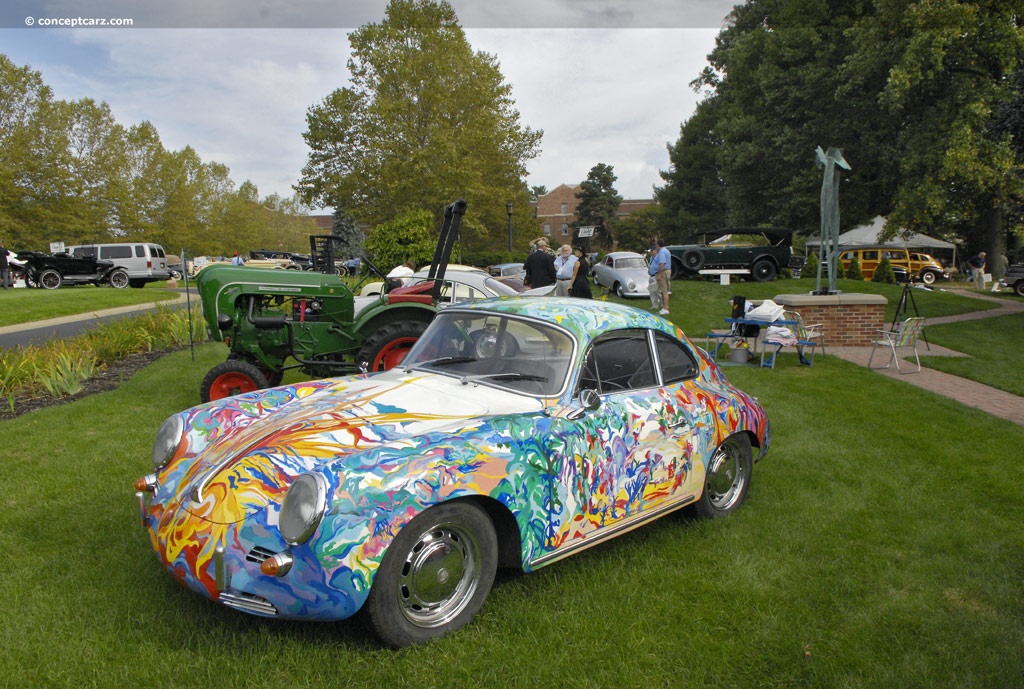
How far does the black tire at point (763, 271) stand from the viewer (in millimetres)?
22281

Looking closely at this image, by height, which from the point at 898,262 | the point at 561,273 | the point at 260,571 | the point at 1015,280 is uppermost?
the point at 898,262

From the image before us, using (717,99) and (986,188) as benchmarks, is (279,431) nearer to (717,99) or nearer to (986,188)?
(986,188)

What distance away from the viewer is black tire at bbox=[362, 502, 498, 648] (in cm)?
282

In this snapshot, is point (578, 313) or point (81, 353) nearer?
point (578, 313)

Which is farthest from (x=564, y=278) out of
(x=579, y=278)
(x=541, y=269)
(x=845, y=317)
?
(x=845, y=317)

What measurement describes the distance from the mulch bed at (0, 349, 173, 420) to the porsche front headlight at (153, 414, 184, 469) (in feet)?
16.1

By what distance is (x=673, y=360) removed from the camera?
14.7 ft

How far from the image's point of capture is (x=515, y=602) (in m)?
3.41

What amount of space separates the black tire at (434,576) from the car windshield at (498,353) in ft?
3.00

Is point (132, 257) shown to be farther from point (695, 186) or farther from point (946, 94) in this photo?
point (695, 186)

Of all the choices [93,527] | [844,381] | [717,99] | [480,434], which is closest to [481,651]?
[480,434]

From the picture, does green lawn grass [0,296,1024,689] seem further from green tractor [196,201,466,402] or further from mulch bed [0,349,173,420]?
mulch bed [0,349,173,420]

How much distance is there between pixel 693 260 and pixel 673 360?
19.1 m

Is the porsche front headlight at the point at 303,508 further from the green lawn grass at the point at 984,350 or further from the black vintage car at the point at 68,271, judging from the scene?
the black vintage car at the point at 68,271
